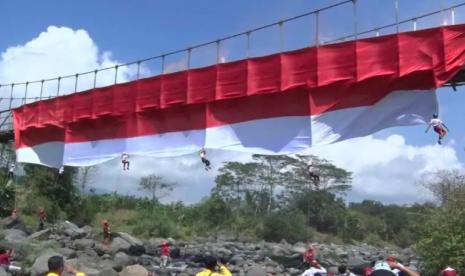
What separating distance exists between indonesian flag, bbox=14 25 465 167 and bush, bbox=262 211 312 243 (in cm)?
4143

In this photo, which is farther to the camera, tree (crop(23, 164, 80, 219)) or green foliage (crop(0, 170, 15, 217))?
tree (crop(23, 164, 80, 219))

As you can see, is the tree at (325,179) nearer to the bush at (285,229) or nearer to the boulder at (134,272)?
the bush at (285,229)

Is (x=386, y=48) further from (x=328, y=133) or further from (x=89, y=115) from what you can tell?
(x=89, y=115)

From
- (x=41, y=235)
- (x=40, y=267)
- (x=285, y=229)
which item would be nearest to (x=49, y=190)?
(x=41, y=235)

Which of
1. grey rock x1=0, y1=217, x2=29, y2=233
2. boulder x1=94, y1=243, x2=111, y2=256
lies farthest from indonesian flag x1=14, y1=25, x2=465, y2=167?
grey rock x1=0, y1=217, x2=29, y2=233

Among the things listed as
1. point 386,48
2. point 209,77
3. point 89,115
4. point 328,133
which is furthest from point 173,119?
point 386,48

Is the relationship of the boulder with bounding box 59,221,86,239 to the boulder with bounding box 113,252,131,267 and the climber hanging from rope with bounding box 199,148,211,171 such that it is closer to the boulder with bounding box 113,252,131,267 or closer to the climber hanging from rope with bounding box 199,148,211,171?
the boulder with bounding box 113,252,131,267

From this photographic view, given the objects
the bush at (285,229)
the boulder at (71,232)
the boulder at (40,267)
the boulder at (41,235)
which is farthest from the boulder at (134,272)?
the bush at (285,229)

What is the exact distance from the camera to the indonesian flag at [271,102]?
1190 cm

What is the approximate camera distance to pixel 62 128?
19.8m

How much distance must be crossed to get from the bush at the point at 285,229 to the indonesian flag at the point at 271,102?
4143cm

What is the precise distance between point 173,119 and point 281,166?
2248 inches

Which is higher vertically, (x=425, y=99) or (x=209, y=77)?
(x=209, y=77)

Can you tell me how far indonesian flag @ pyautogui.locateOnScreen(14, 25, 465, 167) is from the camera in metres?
11.9
